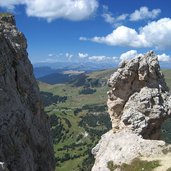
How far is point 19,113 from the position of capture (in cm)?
5462

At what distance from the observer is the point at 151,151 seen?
6394cm

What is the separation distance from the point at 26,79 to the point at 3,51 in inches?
340

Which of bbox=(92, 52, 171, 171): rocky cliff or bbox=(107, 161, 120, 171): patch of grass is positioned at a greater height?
bbox=(92, 52, 171, 171): rocky cliff

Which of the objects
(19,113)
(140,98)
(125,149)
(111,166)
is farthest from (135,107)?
(19,113)

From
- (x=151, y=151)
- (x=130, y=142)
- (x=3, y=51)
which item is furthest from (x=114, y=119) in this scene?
(x=3, y=51)

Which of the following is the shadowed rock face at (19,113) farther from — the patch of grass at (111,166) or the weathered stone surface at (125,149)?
the patch of grass at (111,166)

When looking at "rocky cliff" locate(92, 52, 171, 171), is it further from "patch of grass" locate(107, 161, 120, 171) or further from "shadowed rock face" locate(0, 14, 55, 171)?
"shadowed rock face" locate(0, 14, 55, 171)

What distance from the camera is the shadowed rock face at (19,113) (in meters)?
49.7

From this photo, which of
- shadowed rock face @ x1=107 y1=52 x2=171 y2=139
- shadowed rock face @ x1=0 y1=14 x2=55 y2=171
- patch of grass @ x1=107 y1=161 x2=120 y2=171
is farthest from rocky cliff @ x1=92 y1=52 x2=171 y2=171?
shadowed rock face @ x1=0 y1=14 x2=55 y2=171

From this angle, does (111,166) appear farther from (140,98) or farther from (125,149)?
(140,98)

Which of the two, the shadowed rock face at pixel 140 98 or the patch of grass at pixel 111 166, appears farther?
the shadowed rock face at pixel 140 98

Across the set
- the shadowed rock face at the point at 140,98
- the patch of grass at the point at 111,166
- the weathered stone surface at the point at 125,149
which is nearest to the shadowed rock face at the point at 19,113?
the weathered stone surface at the point at 125,149

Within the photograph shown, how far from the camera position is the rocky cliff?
71.0 meters

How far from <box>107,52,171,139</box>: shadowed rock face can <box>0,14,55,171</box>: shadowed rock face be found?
16442mm
